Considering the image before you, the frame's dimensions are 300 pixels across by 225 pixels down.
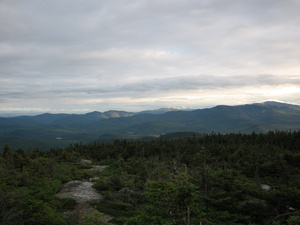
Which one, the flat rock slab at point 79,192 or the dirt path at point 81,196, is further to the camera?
the flat rock slab at point 79,192

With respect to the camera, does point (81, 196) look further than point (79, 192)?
No

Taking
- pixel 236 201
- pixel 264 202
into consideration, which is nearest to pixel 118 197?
pixel 236 201

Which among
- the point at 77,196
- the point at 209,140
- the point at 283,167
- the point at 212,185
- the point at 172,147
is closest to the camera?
the point at 212,185

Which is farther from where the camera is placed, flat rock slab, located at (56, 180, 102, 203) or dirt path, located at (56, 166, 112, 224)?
flat rock slab, located at (56, 180, 102, 203)

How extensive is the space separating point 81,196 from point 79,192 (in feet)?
4.48

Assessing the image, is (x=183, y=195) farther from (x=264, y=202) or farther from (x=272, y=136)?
(x=272, y=136)

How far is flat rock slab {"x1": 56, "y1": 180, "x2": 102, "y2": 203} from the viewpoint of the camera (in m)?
19.1

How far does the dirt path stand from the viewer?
15612mm

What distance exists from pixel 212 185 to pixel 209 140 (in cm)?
6218

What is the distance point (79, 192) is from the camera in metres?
20.8

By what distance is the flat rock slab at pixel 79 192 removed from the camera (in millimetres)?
19073

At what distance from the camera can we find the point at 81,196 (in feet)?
64.4

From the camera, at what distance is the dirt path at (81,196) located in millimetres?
15612

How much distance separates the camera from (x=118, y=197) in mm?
19938
